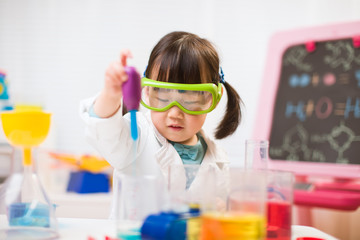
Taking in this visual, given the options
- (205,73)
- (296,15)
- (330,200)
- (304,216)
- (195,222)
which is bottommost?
(304,216)

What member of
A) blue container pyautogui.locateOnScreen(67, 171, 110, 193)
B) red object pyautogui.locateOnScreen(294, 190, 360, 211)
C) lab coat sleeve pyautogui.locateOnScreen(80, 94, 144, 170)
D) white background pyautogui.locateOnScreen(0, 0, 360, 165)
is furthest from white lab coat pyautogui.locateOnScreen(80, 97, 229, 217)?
white background pyautogui.locateOnScreen(0, 0, 360, 165)

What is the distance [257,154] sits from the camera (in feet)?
2.82

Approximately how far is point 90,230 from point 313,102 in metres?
1.45

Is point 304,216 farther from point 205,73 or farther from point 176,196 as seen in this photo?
point 176,196

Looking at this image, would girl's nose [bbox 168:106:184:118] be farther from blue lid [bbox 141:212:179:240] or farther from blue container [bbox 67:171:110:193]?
blue container [bbox 67:171:110:193]

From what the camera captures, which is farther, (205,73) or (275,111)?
(275,111)

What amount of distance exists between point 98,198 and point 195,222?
158cm

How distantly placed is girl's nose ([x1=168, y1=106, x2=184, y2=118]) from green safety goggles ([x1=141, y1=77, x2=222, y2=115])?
17mm

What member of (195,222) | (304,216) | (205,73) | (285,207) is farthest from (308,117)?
(195,222)

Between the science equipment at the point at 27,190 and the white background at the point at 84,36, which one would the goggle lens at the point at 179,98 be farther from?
the white background at the point at 84,36

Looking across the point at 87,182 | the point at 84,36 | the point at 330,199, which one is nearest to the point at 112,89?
the point at 330,199

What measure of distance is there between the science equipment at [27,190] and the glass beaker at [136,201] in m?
0.14

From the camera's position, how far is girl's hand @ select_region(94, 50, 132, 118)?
2.32ft

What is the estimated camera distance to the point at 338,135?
1.87 m
